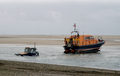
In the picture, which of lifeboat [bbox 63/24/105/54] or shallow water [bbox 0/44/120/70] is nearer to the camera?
shallow water [bbox 0/44/120/70]

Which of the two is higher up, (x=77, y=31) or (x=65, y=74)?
(x=77, y=31)

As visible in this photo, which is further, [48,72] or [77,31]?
[77,31]

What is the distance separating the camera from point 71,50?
3338 centimetres

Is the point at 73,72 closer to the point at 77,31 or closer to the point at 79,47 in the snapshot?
the point at 79,47

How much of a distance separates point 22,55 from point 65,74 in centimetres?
1753

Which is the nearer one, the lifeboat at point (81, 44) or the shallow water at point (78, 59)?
the shallow water at point (78, 59)

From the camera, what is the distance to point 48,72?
12344 mm

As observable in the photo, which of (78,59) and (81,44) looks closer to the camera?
(78,59)

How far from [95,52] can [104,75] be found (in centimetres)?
2298


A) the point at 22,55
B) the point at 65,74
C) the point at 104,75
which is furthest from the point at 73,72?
the point at 22,55

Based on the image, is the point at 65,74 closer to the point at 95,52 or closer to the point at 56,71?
the point at 56,71

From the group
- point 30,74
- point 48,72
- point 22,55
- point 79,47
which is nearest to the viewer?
point 30,74

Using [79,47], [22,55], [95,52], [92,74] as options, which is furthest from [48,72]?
[95,52]

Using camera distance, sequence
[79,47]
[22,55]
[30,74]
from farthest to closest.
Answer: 1. [79,47]
2. [22,55]
3. [30,74]
